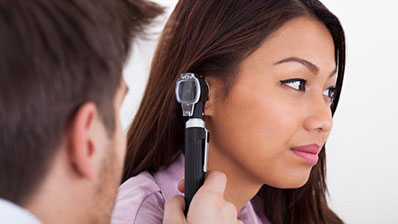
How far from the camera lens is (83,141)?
2.22 ft

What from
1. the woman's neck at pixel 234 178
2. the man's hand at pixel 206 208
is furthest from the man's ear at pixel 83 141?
the woman's neck at pixel 234 178

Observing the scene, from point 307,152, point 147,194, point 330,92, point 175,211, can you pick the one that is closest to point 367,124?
point 330,92

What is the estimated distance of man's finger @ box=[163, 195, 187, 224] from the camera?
3.84 ft

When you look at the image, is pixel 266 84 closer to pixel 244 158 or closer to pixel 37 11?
pixel 244 158

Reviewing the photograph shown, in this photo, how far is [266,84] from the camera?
4.33ft

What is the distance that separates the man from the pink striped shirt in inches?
22.6

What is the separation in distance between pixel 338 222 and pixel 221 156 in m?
0.63

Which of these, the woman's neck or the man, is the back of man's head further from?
the woman's neck

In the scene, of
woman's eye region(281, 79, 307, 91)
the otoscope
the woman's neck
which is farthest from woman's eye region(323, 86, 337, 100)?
Answer: the otoscope

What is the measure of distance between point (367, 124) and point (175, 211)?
50.6 inches

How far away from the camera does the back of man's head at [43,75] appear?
2.06 feet

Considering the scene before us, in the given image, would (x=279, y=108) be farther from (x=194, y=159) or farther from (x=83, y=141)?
(x=83, y=141)

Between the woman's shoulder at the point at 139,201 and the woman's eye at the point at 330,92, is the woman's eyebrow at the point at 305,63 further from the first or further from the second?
the woman's shoulder at the point at 139,201

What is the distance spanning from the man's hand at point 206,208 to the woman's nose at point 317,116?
0.25 meters
